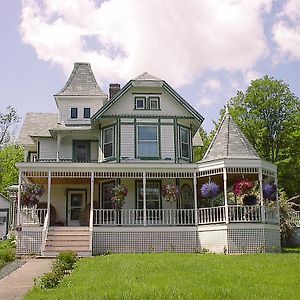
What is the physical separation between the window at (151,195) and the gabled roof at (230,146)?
11.1 feet

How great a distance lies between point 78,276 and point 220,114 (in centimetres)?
3696

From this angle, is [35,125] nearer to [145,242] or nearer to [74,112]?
[74,112]

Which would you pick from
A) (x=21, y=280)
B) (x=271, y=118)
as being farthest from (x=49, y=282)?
(x=271, y=118)

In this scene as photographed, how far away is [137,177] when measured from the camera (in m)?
25.9

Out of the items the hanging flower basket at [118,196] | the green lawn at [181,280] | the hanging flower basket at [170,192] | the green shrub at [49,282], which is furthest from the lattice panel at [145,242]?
the green shrub at [49,282]

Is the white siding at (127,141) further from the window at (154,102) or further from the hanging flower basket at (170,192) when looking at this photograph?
the hanging flower basket at (170,192)

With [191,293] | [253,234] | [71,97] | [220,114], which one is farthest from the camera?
[220,114]

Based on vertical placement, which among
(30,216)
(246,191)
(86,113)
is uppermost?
(86,113)

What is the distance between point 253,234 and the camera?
23781 millimetres

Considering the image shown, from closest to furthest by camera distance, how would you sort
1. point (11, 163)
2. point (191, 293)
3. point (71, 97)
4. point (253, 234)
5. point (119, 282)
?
point (191, 293) → point (119, 282) → point (253, 234) → point (71, 97) → point (11, 163)

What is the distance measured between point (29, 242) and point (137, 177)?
6076mm

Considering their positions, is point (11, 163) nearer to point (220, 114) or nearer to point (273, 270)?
point (220, 114)

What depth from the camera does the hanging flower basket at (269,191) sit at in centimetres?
2484

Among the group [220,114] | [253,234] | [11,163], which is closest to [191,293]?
[253,234]
